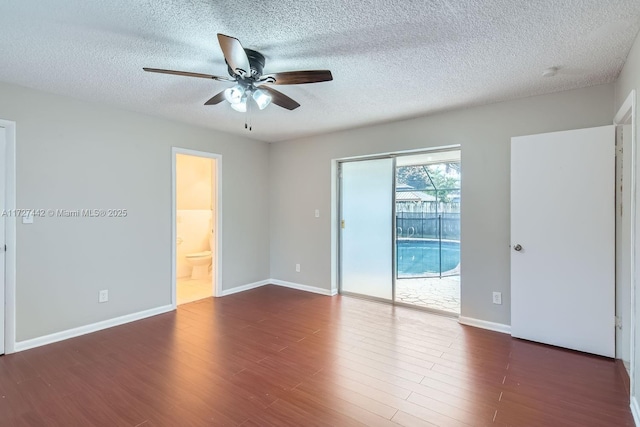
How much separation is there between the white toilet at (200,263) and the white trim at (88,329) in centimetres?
164

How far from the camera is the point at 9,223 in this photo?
2816 mm

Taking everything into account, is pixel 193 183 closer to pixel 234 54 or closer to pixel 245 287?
pixel 245 287

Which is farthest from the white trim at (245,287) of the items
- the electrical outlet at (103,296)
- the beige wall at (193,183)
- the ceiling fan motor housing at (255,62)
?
the ceiling fan motor housing at (255,62)

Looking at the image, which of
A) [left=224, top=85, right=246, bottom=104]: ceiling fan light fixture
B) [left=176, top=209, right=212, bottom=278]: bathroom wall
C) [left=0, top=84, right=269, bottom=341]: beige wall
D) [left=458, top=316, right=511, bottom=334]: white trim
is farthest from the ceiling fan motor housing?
[left=176, top=209, right=212, bottom=278]: bathroom wall

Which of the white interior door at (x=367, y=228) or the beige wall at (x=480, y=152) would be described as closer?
the beige wall at (x=480, y=152)

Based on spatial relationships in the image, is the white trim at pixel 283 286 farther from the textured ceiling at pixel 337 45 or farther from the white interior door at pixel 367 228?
the textured ceiling at pixel 337 45

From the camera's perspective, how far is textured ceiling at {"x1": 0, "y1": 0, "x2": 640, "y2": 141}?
179cm

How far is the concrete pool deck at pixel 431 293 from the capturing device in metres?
4.11

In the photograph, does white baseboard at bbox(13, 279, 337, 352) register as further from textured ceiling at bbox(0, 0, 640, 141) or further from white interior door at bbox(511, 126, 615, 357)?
white interior door at bbox(511, 126, 615, 357)

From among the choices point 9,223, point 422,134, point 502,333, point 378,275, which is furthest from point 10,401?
point 422,134

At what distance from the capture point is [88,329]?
3270 mm

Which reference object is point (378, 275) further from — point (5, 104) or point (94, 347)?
point (5, 104)

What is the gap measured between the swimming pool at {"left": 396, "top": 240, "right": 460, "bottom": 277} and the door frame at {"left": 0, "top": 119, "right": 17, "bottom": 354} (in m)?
4.13

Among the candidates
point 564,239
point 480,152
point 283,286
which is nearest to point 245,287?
point 283,286
